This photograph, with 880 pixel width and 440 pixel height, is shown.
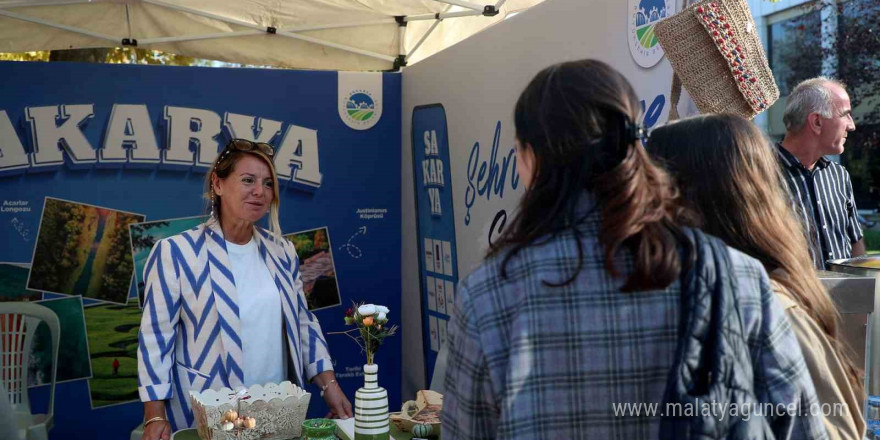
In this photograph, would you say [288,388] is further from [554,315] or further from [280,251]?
[554,315]

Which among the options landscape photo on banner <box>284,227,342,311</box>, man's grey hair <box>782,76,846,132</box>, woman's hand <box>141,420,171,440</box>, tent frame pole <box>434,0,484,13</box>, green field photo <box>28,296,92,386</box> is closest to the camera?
woman's hand <box>141,420,171,440</box>

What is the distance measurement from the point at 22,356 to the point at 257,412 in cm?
251

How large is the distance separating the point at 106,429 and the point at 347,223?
1.92m

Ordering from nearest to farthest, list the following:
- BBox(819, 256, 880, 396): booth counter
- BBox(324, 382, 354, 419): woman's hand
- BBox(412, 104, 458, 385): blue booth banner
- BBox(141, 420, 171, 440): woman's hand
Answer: BBox(819, 256, 880, 396): booth counter, BBox(141, 420, 171, 440): woman's hand, BBox(324, 382, 354, 419): woman's hand, BBox(412, 104, 458, 385): blue booth banner

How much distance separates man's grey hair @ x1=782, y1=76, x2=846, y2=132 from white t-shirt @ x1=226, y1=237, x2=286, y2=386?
2.36 m

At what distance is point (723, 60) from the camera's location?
2059 millimetres

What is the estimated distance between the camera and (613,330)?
110cm

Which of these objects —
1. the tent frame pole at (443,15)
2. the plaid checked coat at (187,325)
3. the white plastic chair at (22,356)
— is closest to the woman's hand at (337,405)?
the plaid checked coat at (187,325)

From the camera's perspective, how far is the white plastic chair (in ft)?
13.3

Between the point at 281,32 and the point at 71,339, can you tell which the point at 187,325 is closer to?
the point at 71,339

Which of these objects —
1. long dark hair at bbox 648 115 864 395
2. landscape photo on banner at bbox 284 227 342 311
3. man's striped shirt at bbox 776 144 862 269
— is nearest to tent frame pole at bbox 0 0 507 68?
landscape photo on banner at bbox 284 227 342 311

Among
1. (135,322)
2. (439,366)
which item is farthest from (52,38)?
(439,366)

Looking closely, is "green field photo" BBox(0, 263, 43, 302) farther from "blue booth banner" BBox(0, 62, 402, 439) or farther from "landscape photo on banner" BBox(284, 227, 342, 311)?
"landscape photo on banner" BBox(284, 227, 342, 311)

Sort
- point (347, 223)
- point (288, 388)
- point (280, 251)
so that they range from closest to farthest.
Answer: point (288, 388) < point (280, 251) < point (347, 223)
